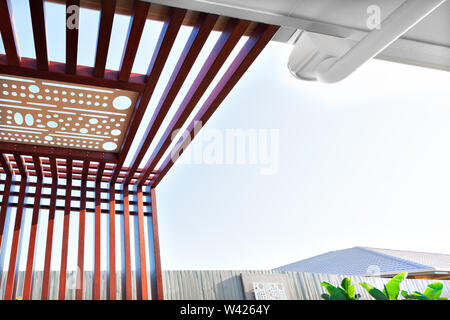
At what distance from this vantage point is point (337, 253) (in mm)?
13438

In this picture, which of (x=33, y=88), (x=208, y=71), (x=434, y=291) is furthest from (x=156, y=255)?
(x=434, y=291)

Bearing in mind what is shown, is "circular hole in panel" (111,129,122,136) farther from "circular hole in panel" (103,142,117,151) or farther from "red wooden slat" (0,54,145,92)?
"red wooden slat" (0,54,145,92)

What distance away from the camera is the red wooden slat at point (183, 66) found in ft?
9.41

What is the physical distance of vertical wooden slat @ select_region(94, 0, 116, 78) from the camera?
2588 millimetres

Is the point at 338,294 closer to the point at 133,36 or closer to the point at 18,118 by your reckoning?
the point at 133,36

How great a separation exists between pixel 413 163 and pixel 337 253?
14.0 ft

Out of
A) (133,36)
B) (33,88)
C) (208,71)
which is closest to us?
(133,36)

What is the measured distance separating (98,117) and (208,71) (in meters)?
1.61

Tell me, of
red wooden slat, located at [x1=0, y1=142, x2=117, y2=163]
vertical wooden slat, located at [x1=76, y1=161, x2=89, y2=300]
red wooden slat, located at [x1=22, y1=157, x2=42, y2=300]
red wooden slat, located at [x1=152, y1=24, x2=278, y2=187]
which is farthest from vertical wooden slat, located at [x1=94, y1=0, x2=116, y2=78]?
red wooden slat, located at [x1=22, y1=157, x2=42, y2=300]

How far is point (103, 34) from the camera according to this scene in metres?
2.86

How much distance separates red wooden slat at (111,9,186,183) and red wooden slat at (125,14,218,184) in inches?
5.7

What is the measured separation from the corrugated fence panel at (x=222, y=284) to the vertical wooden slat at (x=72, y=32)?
340 centimetres

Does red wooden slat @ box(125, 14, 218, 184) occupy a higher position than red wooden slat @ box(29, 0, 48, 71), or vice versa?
red wooden slat @ box(29, 0, 48, 71)
